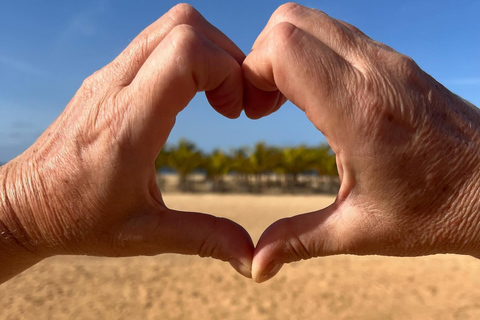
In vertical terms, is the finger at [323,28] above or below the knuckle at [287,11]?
below

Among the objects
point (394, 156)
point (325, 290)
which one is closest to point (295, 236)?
point (394, 156)

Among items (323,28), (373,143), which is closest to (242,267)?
(373,143)

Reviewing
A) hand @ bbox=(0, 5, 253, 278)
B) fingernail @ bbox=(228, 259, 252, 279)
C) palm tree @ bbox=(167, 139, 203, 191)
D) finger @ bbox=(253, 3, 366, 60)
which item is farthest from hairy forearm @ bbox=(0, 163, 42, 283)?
palm tree @ bbox=(167, 139, 203, 191)

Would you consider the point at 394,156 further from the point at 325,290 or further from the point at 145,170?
the point at 325,290

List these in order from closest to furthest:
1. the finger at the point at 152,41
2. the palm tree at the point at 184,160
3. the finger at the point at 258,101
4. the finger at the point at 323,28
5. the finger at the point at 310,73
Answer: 1. the finger at the point at 310,73
2. the finger at the point at 323,28
3. the finger at the point at 152,41
4. the finger at the point at 258,101
5. the palm tree at the point at 184,160

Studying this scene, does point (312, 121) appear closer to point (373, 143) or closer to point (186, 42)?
point (373, 143)

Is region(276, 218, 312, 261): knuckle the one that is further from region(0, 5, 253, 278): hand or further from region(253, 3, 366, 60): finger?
region(253, 3, 366, 60): finger

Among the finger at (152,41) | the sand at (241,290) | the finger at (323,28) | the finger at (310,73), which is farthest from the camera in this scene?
the sand at (241,290)

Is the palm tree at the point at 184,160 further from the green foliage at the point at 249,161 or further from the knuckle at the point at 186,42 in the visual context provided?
the knuckle at the point at 186,42

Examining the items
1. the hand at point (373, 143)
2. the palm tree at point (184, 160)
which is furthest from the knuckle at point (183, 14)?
the palm tree at point (184, 160)
